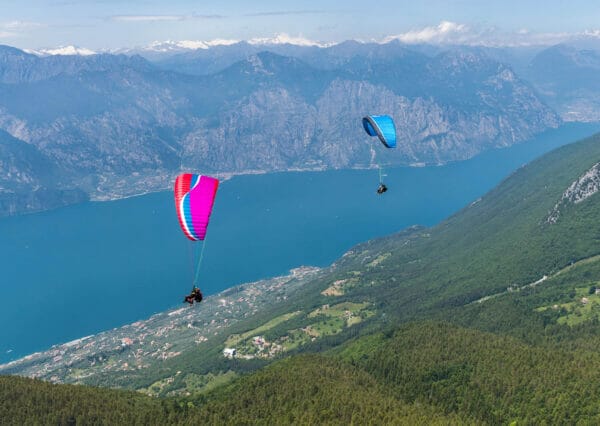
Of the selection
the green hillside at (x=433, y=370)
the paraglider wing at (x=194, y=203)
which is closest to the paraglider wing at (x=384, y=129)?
the paraglider wing at (x=194, y=203)

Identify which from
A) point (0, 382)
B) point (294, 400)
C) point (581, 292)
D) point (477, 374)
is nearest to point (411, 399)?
point (477, 374)

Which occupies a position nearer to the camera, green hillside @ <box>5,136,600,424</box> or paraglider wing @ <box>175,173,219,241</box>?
paraglider wing @ <box>175,173,219,241</box>

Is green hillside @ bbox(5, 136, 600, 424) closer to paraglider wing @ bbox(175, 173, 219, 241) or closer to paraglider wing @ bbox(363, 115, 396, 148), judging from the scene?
paraglider wing @ bbox(175, 173, 219, 241)

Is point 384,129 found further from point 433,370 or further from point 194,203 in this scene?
point 433,370

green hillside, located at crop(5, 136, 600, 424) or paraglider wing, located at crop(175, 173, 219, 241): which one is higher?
paraglider wing, located at crop(175, 173, 219, 241)

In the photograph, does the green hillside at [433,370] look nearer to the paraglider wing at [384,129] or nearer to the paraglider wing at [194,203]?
the paraglider wing at [194,203]

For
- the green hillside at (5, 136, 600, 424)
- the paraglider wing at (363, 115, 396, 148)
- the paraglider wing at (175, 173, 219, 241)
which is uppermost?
the paraglider wing at (363, 115, 396, 148)

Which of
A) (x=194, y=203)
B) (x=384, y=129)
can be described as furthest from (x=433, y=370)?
(x=194, y=203)

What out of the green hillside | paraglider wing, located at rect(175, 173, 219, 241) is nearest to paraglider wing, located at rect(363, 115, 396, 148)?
paraglider wing, located at rect(175, 173, 219, 241)
